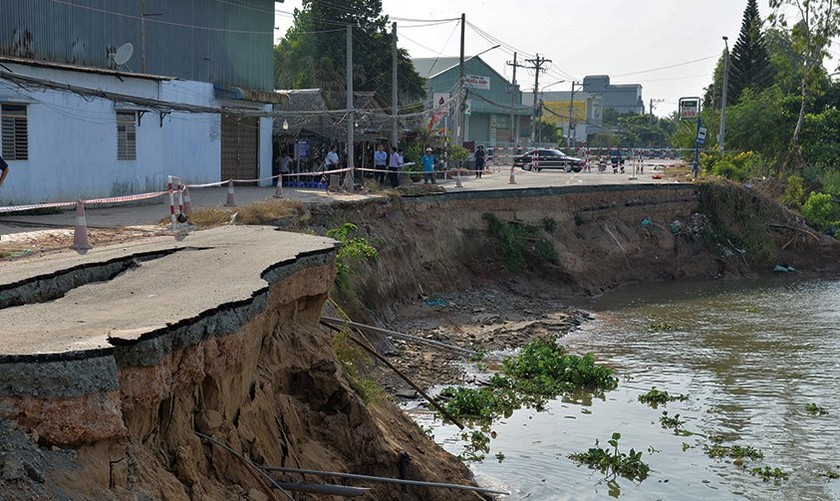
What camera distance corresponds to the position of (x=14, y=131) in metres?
21.3

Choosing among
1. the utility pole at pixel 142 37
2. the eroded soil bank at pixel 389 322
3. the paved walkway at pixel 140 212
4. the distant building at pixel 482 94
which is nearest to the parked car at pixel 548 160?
the eroded soil bank at pixel 389 322

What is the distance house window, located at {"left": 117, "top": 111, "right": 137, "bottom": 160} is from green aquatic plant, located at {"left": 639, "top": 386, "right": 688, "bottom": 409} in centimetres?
1430

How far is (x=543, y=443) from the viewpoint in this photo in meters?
14.2

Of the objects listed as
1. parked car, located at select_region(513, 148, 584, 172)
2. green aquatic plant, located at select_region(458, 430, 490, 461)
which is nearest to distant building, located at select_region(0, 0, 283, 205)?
green aquatic plant, located at select_region(458, 430, 490, 461)

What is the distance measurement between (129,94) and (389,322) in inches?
362

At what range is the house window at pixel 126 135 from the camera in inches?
963

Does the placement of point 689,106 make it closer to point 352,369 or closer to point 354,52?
point 354,52

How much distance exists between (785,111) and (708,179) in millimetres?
10539

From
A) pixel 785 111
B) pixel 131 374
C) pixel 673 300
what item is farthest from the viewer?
pixel 785 111

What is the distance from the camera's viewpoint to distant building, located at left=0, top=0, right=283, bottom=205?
851 inches

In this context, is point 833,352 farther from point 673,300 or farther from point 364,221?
point 364,221

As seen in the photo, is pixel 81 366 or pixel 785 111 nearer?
pixel 81 366

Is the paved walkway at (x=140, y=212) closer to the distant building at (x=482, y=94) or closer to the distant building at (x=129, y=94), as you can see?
the distant building at (x=129, y=94)

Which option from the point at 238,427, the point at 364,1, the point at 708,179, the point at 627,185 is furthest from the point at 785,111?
the point at 238,427
